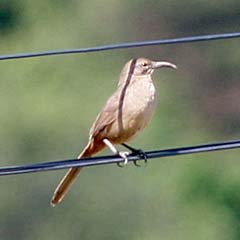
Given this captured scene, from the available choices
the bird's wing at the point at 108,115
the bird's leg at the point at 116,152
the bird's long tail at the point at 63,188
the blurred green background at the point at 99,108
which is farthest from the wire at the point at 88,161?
the blurred green background at the point at 99,108

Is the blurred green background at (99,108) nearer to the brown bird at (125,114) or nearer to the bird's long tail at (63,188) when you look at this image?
the brown bird at (125,114)

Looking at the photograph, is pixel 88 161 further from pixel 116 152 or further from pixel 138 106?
pixel 138 106

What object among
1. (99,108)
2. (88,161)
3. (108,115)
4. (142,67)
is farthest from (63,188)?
(99,108)

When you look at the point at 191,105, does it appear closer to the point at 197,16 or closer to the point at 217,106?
the point at 217,106

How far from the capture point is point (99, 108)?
21.1 meters

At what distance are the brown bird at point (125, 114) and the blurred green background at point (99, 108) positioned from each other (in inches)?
322

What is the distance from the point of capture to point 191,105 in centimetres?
2447

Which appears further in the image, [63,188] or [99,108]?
[99,108]

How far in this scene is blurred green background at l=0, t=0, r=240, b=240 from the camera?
19.2 metres

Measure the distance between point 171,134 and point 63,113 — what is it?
4.44 feet

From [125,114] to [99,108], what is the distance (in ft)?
36.6

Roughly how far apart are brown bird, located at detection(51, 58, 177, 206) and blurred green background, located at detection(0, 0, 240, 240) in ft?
26.9

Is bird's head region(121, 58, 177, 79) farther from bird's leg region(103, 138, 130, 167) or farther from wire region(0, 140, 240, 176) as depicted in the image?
wire region(0, 140, 240, 176)

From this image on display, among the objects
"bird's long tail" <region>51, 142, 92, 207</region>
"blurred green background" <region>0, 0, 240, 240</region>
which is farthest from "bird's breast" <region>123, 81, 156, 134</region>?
"blurred green background" <region>0, 0, 240, 240</region>
